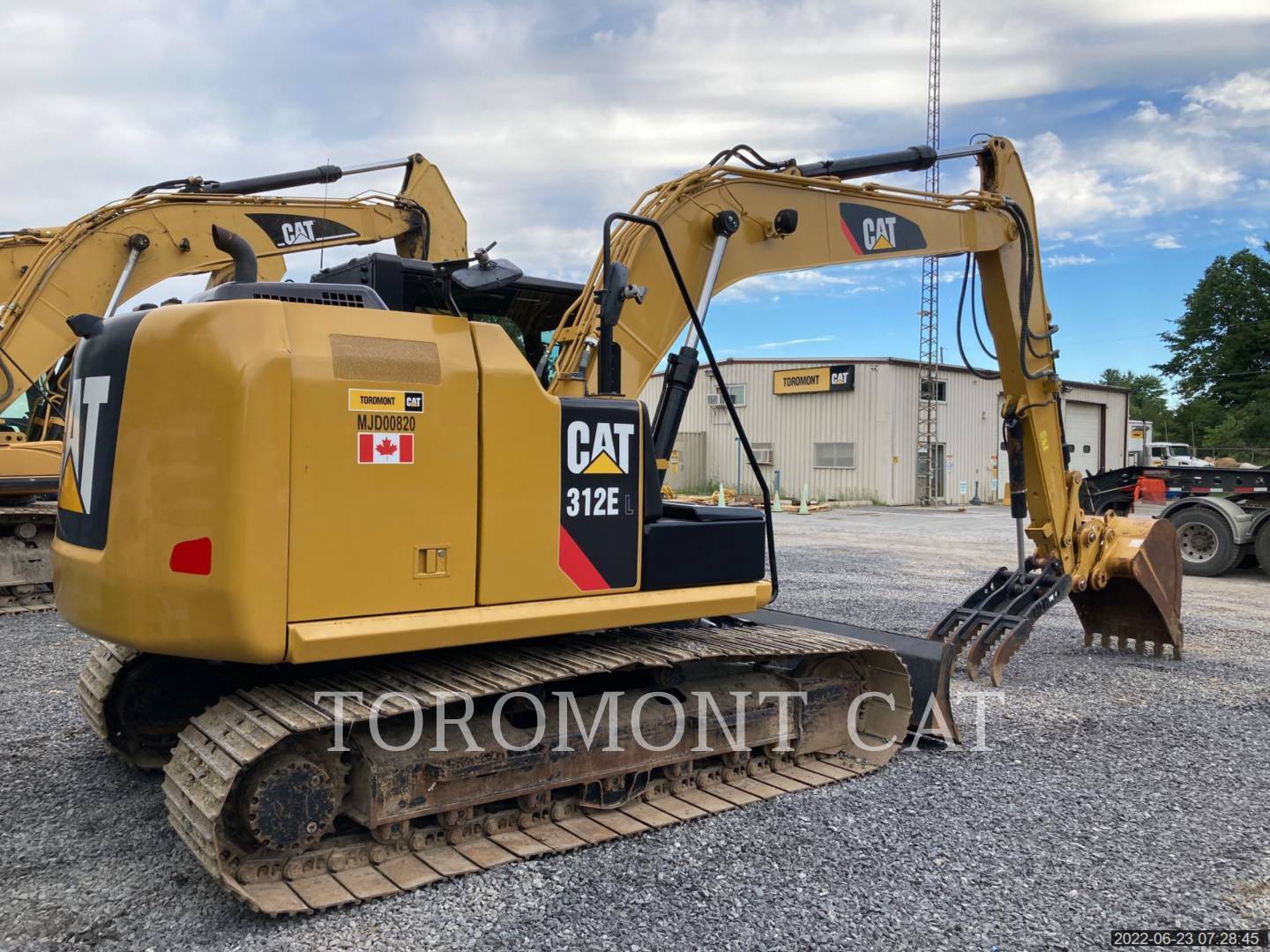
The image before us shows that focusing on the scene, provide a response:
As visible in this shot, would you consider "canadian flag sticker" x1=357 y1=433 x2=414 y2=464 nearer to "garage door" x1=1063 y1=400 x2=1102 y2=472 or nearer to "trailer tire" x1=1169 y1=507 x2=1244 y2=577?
"trailer tire" x1=1169 y1=507 x2=1244 y2=577

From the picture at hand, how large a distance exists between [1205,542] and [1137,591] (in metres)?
7.39

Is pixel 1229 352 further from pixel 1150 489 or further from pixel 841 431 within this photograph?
pixel 1150 489

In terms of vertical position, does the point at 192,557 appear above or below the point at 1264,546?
above

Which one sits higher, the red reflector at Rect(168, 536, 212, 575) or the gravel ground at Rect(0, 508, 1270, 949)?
the red reflector at Rect(168, 536, 212, 575)

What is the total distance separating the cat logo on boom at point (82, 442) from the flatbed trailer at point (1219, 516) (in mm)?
13309

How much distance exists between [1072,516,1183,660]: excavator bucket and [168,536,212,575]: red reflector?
686 cm

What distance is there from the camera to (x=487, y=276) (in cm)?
410

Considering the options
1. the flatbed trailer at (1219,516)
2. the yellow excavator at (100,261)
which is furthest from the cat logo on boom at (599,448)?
the flatbed trailer at (1219,516)

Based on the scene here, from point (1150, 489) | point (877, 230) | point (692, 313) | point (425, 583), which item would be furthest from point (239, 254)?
point (1150, 489)

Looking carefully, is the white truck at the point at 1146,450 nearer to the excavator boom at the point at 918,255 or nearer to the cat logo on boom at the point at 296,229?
the excavator boom at the point at 918,255

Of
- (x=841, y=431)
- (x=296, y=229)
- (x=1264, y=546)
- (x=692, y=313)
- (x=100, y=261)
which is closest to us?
(x=692, y=313)

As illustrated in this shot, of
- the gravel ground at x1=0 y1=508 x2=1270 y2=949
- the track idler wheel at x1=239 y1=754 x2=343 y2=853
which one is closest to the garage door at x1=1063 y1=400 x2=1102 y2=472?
the gravel ground at x1=0 y1=508 x2=1270 y2=949

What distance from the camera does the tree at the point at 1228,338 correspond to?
48.3m

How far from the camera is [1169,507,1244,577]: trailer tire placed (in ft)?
46.1
